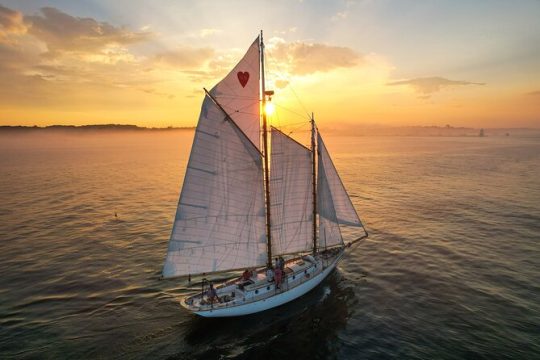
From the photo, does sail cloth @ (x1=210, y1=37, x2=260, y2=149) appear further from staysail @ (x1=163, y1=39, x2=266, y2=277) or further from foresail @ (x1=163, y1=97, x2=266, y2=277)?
foresail @ (x1=163, y1=97, x2=266, y2=277)

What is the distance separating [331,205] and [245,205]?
10239mm

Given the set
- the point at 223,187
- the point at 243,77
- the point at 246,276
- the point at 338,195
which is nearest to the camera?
the point at 243,77

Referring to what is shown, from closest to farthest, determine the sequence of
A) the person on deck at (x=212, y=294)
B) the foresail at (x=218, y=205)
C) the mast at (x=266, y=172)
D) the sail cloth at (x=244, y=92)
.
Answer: the foresail at (x=218, y=205), the sail cloth at (x=244, y=92), the person on deck at (x=212, y=294), the mast at (x=266, y=172)

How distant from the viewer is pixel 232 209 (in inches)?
1039

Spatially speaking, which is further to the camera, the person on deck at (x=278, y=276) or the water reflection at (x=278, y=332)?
the person on deck at (x=278, y=276)

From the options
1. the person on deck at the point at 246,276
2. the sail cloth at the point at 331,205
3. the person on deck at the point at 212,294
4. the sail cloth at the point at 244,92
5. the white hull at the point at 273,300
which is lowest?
the white hull at the point at 273,300

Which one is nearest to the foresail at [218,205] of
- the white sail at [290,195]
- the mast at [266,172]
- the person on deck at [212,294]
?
the mast at [266,172]

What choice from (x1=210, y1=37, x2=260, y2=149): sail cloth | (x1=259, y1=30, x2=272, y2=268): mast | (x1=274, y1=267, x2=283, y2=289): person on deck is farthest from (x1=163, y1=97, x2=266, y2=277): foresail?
(x1=274, y1=267, x2=283, y2=289): person on deck

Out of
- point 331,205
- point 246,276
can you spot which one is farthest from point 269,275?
point 331,205

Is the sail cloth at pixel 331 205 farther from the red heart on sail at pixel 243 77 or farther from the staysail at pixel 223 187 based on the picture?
the red heart on sail at pixel 243 77

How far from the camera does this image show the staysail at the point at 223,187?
2391cm

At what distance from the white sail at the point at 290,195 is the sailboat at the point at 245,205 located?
96 mm

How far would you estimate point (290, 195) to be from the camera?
3077 cm

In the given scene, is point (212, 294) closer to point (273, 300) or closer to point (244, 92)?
point (273, 300)
